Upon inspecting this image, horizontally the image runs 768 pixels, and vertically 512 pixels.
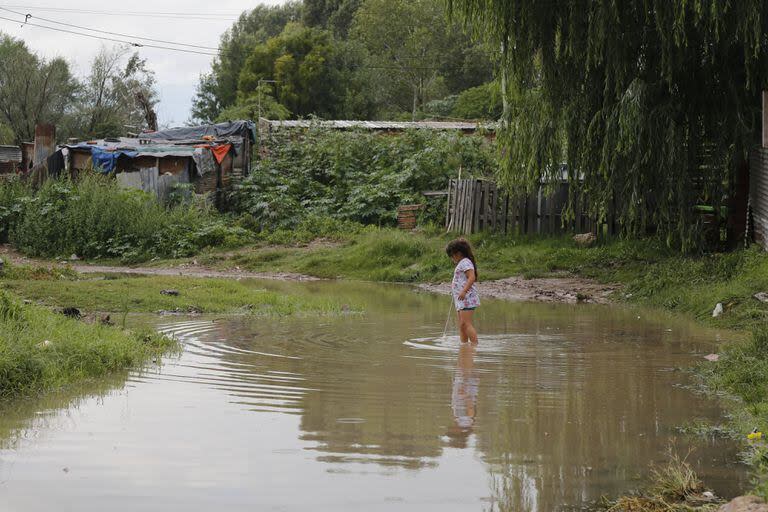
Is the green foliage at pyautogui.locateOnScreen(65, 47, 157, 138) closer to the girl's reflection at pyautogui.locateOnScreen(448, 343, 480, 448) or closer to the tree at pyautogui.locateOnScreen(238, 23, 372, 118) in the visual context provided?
the tree at pyautogui.locateOnScreen(238, 23, 372, 118)

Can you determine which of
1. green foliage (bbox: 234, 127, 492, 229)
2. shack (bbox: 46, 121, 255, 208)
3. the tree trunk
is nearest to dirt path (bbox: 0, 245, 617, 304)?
the tree trunk

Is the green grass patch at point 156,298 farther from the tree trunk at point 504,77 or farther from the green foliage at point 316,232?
the green foliage at point 316,232

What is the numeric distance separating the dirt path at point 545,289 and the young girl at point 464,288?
19.5 feet

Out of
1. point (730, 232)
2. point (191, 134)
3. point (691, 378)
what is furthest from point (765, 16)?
point (191, 134)

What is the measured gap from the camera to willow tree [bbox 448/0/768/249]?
16828 mm

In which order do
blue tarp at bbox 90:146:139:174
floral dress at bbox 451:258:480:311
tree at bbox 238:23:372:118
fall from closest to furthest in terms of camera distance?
floral dress at bbox 451:258:480:311, blue tarp at bbox 90:146:139:174, tree at bbox 238:23:372:118

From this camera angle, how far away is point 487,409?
8.05 metres

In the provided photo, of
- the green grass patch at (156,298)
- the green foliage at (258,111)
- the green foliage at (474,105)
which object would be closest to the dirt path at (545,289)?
the green grass patch at (156,298)

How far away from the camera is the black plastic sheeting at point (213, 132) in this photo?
116 feet

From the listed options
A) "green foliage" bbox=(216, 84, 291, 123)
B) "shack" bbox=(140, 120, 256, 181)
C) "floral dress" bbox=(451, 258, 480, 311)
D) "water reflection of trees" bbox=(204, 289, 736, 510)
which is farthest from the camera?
"green foliage" bbox=(216, 84, 291, 123)

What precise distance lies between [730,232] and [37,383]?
14.9m

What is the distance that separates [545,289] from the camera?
19344 mm

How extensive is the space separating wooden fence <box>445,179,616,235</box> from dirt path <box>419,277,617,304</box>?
331 centimetres

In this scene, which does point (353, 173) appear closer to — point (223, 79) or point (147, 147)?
point (147, 147)
